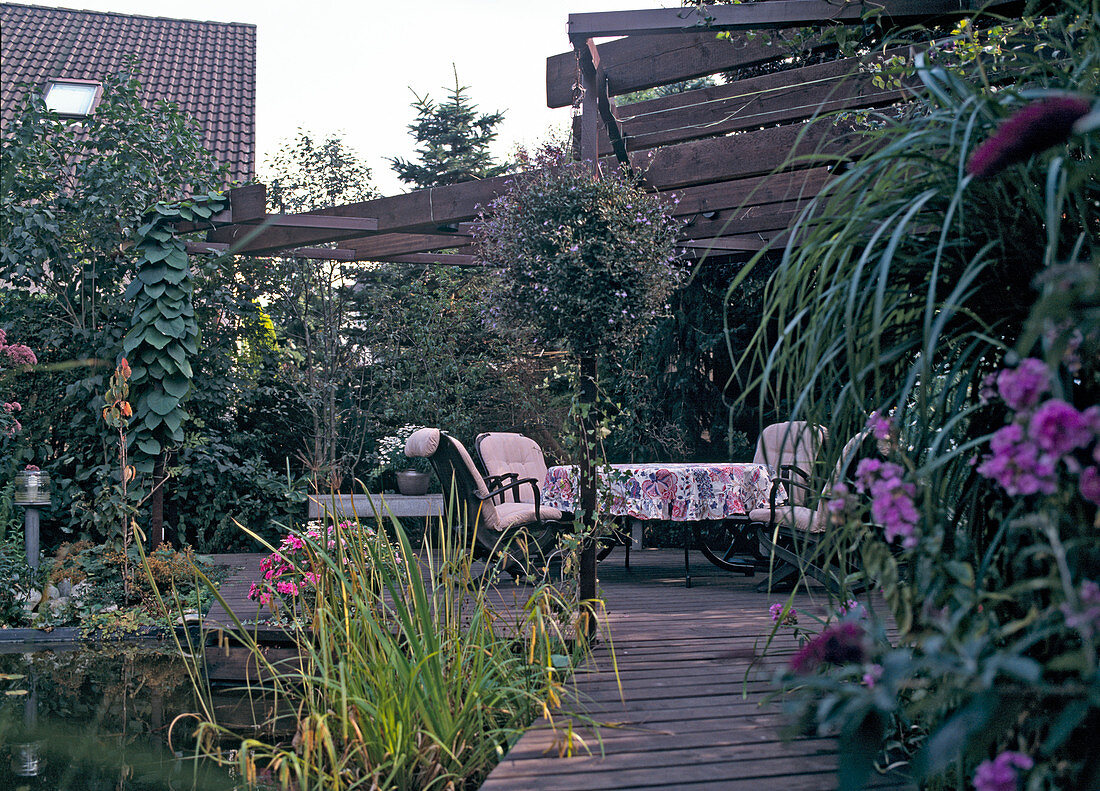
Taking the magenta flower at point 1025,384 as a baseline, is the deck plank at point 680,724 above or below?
below

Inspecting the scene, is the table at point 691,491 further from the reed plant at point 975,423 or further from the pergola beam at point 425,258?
the reed plant at point 975,423

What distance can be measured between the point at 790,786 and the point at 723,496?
3180 millimetres

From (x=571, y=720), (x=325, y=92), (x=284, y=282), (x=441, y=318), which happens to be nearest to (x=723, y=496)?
(x=571, y=720)

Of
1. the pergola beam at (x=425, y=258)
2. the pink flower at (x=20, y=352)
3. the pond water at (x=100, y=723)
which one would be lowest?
the pond water at (x=100, y=723)

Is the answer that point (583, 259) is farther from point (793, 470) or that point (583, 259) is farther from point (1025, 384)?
point (1025, 384)

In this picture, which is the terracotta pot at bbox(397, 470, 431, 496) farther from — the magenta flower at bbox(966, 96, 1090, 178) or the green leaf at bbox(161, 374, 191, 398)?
the magenta flower at bbox(966, 96, 1090, 178)

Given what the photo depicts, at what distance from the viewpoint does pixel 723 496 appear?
16.0 ft

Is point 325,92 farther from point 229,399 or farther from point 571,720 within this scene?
point 571,720

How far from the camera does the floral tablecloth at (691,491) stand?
489 centimetres

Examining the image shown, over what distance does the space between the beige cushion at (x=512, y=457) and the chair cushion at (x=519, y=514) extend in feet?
1.04

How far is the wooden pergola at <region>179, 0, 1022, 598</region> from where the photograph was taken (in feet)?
12.6

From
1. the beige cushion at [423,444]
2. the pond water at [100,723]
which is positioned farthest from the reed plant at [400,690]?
the beige cushion at [423,444]

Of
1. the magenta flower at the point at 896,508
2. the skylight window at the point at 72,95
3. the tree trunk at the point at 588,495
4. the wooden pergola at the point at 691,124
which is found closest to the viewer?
the magenta flower at the point at 896,508

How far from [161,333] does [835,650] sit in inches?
225
